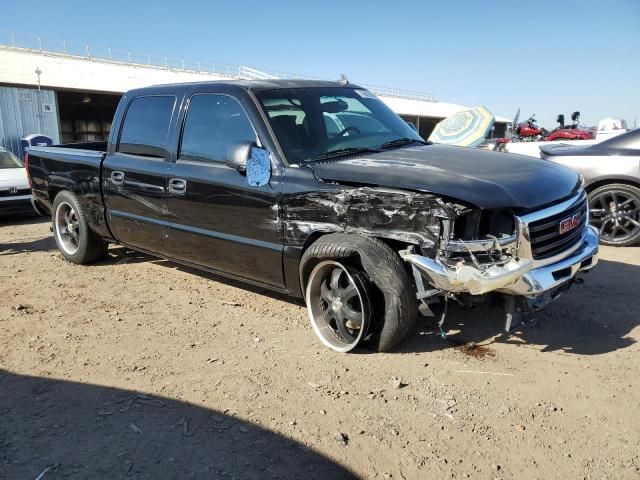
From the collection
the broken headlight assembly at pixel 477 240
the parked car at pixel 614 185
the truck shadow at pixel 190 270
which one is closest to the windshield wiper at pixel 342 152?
the broken headlight assembly at pixel 477 240

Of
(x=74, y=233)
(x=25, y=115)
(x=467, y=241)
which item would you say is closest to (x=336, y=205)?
(x=467, y=241)

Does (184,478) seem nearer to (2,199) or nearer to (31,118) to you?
(2,199)

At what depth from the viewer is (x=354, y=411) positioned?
9.77ft

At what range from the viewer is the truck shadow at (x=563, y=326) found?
378 centimetres

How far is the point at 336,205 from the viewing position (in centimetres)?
355

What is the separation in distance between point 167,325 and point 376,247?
6.54ft

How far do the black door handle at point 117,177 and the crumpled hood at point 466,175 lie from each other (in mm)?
2347

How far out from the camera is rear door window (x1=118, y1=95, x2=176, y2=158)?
4824 millimetres

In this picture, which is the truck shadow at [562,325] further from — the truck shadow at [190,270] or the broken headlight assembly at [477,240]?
the broken headlight assembly at [477,240]

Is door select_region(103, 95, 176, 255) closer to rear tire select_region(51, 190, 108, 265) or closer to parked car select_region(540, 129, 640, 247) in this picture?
rear tire select_region(51, 190, 108, 265)

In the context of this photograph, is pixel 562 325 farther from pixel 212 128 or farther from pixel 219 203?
pixel 212 128

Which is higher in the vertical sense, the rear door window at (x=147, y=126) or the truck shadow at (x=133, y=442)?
the rear door window at (x=147, y=126)

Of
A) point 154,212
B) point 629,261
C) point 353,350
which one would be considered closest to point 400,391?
point 353,350

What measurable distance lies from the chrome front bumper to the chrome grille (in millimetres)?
92
